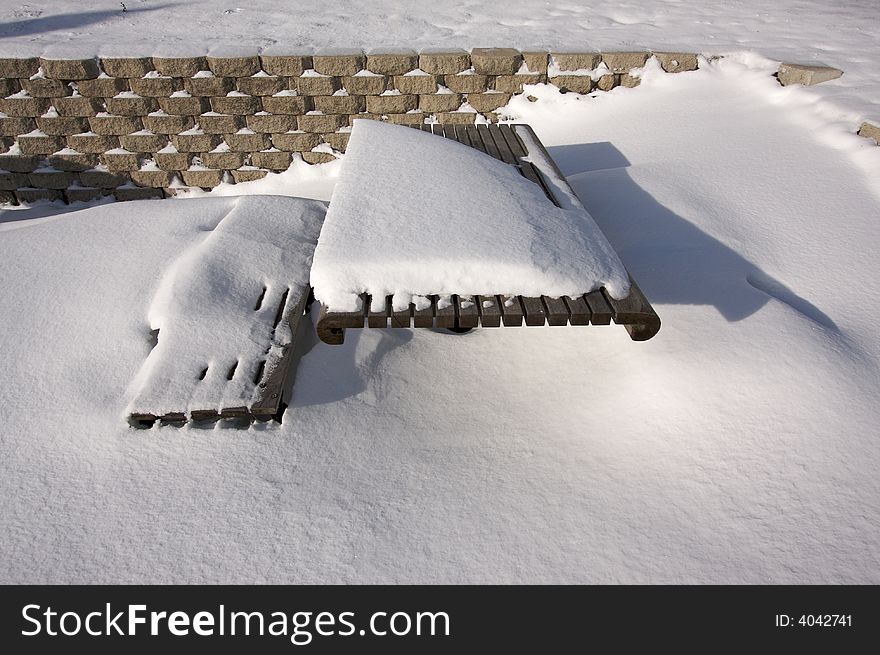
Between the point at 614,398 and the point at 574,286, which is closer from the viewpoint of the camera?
the point at 574,286

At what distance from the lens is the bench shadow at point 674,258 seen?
119 inches

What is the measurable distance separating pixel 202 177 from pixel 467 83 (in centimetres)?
254

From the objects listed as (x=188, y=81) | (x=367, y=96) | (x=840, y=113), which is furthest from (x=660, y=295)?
(x=188, y=81)

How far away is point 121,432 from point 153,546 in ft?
1.88

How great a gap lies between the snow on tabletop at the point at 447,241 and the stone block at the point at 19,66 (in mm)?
3697

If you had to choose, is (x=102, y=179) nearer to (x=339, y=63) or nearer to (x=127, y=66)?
(x=127, y=66)

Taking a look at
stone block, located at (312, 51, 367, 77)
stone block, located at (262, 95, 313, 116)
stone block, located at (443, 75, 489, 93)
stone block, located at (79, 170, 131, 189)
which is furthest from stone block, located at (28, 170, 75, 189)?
stone block, located at (443, 75, 489, 93)

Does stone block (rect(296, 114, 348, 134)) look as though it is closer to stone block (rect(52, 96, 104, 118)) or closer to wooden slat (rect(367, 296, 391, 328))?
stone block (rect(52, 96, 104, 118))

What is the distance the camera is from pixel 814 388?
252 cm

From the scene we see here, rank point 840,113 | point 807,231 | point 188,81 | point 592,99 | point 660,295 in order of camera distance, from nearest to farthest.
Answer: point 660,295 < point 807,231 < point 840,113 < point 188,81 < point 592,99

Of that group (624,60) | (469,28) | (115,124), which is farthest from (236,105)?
(624,60)

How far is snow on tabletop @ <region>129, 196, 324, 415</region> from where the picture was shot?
8.25 ft

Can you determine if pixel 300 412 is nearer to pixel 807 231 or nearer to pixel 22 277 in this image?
pixel 22 277

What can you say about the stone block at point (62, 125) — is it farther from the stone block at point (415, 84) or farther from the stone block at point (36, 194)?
the stone block at point (415, 84)
